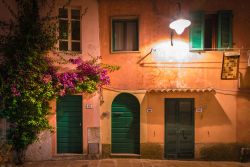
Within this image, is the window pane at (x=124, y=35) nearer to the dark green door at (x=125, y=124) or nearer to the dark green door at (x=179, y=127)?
the dark green door at (x=125, y=124)

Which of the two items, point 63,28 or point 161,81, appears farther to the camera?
point 161,81

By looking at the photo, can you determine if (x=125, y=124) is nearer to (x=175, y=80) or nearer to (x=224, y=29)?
(x=175, y=80)

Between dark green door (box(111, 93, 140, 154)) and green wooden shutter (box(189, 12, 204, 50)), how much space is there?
366 cm

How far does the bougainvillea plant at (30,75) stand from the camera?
1026cm

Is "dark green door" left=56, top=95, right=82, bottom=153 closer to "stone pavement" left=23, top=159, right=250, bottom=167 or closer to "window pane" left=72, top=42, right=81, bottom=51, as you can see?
"stone pavement" left=23, top=159, right=250, bottom=167

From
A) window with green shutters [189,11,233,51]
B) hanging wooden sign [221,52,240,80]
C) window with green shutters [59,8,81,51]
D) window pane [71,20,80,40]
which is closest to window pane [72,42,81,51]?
window with green shutters [59,8,81,51]

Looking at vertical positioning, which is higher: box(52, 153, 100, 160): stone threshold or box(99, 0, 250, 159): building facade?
box(99, 0, 250, 159): building facade

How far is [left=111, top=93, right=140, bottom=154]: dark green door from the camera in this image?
11.8m

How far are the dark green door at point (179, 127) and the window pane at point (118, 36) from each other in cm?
327

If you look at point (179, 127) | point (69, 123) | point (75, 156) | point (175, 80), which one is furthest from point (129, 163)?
point (175, 80)

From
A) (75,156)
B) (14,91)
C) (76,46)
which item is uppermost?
(76,46)

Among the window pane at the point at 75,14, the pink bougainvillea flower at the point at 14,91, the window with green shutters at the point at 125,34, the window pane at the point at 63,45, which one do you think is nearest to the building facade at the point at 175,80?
the window with green shutters at the point at 125,34

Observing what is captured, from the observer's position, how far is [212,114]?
11.6 metres

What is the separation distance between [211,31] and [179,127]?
458 centimetres
